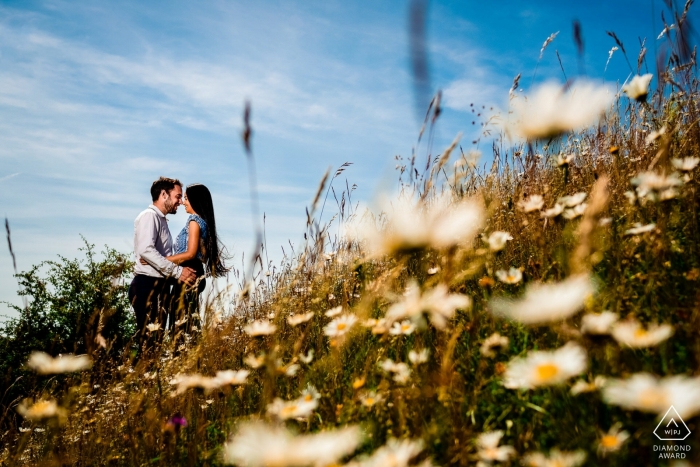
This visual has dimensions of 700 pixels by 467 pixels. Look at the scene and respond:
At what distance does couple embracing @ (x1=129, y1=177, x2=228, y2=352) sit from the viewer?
3.85 m

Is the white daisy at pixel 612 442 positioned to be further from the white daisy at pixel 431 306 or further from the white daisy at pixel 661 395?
the white daisy at pixel 431 306

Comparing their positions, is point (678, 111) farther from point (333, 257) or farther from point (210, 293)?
point (210, 293)

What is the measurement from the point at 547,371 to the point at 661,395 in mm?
193

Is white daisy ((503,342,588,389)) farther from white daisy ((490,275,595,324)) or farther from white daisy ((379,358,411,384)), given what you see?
white daisy ((379,358,411,384))

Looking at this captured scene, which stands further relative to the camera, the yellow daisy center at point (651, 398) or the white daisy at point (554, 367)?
the white daisy at point (554, 367)

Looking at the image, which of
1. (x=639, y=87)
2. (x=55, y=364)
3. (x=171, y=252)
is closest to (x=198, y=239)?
(x=171, y=252)

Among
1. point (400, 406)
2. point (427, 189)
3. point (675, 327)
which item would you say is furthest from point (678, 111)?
point (400, 406)

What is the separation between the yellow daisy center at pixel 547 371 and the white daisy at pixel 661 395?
11 centimetres

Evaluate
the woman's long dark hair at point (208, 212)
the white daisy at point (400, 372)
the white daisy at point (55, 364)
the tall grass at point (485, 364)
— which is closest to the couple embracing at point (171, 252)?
the woman's long dark hair at point (208, 212)

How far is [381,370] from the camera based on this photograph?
147 centimetres

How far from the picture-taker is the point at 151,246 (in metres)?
3.94

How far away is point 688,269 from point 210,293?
234 centimetres

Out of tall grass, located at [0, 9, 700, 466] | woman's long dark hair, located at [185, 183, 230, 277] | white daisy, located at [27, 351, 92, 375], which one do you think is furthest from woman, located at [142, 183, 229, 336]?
white daisy, located at [27, 351, 92, 375]

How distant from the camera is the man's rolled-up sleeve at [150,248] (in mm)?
3863
